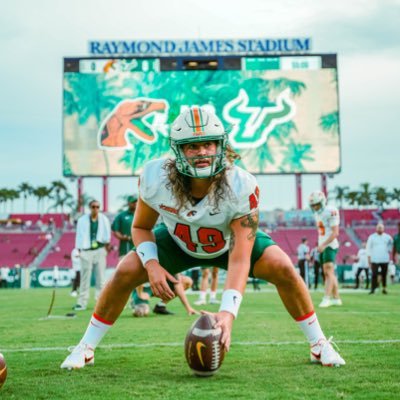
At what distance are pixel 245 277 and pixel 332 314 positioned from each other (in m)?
5.72

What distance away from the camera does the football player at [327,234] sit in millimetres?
11041

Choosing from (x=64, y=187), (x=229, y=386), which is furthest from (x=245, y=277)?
(x=64, y=187)

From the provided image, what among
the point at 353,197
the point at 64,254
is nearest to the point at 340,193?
the point at 353,197

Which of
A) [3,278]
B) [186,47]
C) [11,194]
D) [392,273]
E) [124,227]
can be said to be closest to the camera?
[124,227]

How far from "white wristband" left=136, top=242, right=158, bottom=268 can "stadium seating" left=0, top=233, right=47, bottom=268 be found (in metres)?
39.6

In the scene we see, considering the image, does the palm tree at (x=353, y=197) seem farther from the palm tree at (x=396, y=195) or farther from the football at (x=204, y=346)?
the football at (x=204, y=346)

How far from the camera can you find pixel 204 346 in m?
3.58

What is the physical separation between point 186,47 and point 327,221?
28.2m

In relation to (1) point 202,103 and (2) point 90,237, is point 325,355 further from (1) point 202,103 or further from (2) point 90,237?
(1) point 202,103

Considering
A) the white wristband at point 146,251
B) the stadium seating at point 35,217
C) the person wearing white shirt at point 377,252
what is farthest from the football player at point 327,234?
the stadium seating at point 35,217

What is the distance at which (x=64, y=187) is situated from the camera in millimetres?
83938

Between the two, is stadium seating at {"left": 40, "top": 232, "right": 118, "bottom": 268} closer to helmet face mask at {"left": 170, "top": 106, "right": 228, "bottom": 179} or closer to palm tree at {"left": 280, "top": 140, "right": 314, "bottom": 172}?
palm tree at {"left": 280, "top": 140, "right": 314, "bottom": 172}

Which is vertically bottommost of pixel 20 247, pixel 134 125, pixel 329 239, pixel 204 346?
pixel 20 247

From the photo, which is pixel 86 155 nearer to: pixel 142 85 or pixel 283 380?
pixel 142 85
